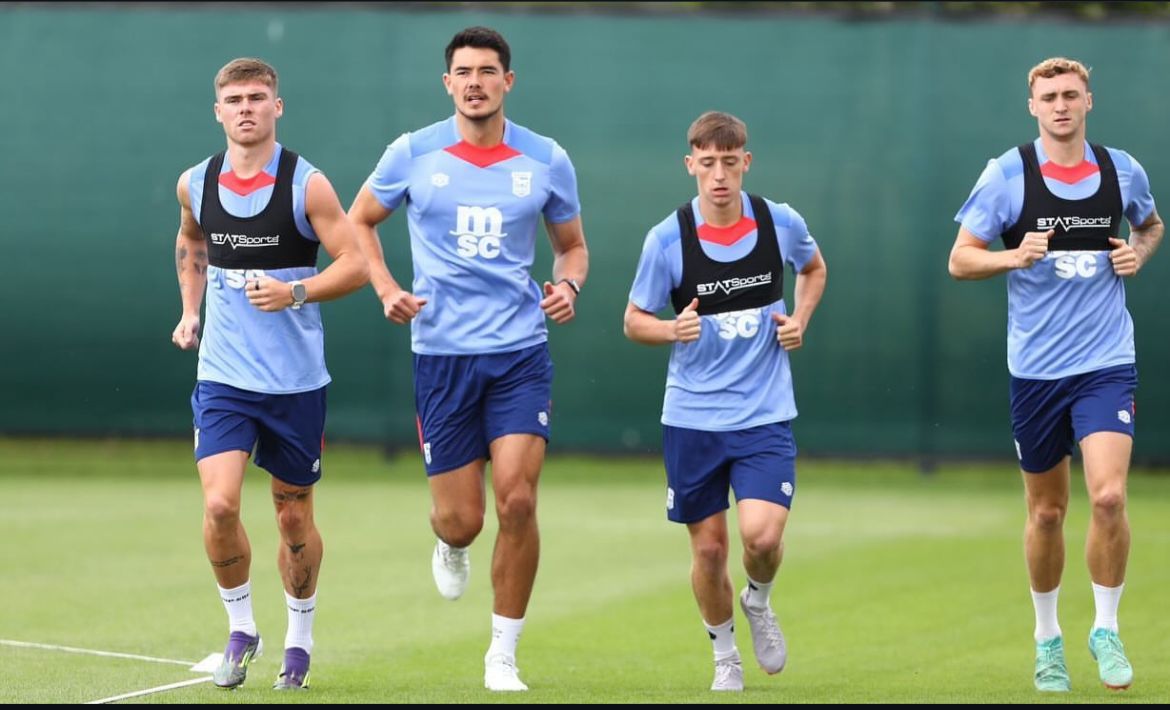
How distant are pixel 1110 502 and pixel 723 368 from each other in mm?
1536

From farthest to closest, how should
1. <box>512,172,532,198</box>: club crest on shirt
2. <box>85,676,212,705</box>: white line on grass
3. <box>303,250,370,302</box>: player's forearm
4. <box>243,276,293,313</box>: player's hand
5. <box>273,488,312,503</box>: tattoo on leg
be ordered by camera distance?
<box>512,172,532,198</box>: club crest on shirt → <box>273,488,312,503</box>: tattoo on leg → <box>303,250,370,302</box>: player's forearm → <box>243,276,293,313</box>: player's hand → <box>85,676,212,705</box>: white line on grass

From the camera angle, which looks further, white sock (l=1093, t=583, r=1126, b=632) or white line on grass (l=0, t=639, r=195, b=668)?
white line on grass (l=0, t=639, r=195, b=668)

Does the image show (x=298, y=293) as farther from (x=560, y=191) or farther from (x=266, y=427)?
(x=560, y=191)

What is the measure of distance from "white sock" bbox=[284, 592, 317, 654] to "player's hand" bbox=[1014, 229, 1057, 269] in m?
3.03

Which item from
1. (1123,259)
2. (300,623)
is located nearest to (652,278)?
(1123,259)

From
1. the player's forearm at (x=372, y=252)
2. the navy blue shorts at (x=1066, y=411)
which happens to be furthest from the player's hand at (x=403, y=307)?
the navy blue shorts at (x=1066, y=411)

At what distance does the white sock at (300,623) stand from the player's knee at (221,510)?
485mm

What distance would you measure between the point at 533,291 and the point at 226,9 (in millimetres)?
9046

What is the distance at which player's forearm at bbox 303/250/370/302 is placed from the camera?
6977mm

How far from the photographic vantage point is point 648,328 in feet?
23.9

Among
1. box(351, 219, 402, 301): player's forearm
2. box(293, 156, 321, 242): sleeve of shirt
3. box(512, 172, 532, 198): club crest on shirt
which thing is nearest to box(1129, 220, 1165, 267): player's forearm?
box(512, 172, 532, 198): club crest on shirt

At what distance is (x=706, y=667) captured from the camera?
830 cm

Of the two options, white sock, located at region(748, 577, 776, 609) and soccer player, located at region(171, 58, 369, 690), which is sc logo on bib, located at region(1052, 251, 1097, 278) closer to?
white sock, located at region(748, 577, 776, 609)

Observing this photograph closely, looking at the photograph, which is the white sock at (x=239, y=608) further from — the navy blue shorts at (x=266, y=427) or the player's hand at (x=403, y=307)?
the player's hand at (x=403, y=307)
